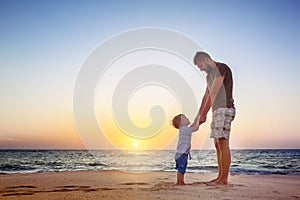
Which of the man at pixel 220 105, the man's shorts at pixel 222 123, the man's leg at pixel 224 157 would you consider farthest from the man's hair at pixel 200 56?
the man's leg at pixel 224 157

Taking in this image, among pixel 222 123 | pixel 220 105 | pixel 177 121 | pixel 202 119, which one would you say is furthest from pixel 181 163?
pixel 220 105

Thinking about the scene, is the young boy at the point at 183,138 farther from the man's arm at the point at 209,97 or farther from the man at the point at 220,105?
the man at the point at 220,105

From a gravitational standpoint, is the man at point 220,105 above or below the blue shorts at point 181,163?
above

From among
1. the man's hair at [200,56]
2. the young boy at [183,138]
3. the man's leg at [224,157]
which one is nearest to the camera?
the man's leg at [224,157]

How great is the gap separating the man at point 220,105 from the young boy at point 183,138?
1.76ft

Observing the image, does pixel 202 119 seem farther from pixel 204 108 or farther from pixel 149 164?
pixel 149 164

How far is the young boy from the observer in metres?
6.11

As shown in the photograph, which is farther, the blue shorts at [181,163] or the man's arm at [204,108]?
the man's arm at [204,108]

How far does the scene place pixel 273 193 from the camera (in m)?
4.89

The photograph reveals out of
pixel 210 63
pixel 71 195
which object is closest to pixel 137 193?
pixel 71 195

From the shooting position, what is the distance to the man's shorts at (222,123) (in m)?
5.61

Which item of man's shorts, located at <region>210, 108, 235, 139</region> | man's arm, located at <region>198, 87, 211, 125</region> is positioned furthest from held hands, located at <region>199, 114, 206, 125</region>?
man's shorts, located at <region>210, 108, 235, 139</region>

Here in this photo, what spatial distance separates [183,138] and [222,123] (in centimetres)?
90

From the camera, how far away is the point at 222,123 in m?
5.63
